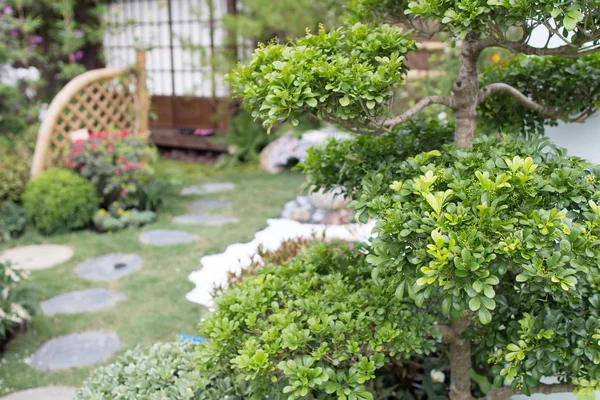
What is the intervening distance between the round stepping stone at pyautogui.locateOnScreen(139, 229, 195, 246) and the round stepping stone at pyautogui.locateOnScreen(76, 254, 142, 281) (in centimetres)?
31

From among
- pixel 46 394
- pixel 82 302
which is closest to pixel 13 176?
pixel 82 302

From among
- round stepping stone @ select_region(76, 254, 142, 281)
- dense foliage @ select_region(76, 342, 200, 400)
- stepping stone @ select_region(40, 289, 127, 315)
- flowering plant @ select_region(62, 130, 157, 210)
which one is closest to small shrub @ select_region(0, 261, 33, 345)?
stepping stone @ select_region(40, 289, 127, 315)

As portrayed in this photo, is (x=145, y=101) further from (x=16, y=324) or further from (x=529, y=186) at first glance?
(x=529, y=186)

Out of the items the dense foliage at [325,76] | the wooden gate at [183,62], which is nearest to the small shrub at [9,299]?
the dense foliage at [325,76]

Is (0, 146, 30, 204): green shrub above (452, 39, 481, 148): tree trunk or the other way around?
the other way around

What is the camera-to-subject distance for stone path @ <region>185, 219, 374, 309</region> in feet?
11.3

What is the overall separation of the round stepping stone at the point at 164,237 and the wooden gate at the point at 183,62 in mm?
3311

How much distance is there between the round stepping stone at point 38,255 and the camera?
165 inches

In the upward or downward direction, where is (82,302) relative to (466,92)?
downward

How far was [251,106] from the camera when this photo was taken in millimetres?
1521

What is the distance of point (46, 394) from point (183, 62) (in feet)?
22.3

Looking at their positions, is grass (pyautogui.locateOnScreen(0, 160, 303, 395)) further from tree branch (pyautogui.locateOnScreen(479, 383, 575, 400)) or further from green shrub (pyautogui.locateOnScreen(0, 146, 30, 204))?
tree branch (pyautogui.locateOnScreen(479, 383, 575, 400))

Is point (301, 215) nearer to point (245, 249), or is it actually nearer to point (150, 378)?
point (245, 249)

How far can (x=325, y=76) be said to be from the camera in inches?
56.4
